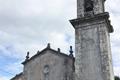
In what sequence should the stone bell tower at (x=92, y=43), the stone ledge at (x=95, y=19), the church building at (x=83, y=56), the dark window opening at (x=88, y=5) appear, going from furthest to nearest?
the dark window opening at (x=88, y=5) < the stone ledge at (x=95, y=19) < the church building at (x=83, y=56) < the stone bell tower at (x=92, y=43)

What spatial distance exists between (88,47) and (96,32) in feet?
4.01

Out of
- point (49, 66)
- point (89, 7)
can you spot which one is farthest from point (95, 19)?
point (49, 66)

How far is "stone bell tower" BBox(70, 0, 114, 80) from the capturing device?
47.5 feet

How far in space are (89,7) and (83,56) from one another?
13.5 feet

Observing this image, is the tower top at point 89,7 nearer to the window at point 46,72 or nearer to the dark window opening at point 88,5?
the dark window opening at point 88,5

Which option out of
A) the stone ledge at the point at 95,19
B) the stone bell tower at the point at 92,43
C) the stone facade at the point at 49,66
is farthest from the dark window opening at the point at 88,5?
the stone facade at the point at 49,66

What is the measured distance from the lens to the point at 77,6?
57.6 ft

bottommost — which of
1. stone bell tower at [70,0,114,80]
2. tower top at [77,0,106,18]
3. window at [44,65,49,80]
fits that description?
window at [44,65,49,80]

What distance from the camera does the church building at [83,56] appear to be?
14.6 m

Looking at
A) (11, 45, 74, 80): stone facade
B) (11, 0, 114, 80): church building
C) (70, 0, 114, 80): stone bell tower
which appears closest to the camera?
(70, 0, 114, 80): stone bell tower

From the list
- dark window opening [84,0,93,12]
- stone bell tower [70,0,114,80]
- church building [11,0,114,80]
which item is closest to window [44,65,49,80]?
church building [11,0,114,80]

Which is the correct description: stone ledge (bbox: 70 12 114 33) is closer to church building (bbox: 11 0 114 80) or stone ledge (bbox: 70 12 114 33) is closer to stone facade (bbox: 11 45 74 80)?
church building (bbox: 11 0 114 80)

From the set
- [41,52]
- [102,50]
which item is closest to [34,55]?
[41,52]

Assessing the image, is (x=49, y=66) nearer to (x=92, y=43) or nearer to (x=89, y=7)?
(x=92, y=43)
